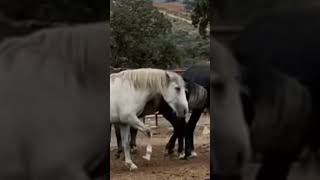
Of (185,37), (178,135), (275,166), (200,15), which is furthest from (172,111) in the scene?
(185,37)

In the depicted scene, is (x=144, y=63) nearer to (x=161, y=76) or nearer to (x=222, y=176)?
(x=161, y=76)

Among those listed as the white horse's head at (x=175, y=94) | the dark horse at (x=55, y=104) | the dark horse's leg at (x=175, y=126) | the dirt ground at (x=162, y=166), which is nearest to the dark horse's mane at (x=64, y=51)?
the dark horse at (x=55, y=104)

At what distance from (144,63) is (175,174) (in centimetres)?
459

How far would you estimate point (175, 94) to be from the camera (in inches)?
259

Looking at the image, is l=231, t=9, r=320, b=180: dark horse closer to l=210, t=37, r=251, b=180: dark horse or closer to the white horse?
l=210, t=37, r=251, b=180: dark horse

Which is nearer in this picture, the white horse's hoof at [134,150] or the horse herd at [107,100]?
the horse herd at [107,100]

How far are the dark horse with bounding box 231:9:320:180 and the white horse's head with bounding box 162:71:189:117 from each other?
3782mm

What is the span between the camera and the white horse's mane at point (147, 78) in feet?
20.7

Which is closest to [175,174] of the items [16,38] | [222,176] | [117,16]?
[222,176]

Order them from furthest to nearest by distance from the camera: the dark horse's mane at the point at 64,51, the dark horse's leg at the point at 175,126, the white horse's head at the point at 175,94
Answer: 1. the dark horse's leg at the point at 175,126
2. the white horse's head at the point at 175,94
3. the dark horse's mane at the point at 64,51

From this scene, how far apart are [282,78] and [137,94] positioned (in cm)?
391

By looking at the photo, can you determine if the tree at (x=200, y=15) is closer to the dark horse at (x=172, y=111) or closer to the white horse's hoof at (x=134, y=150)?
the dark horse at (x=172, y=111)

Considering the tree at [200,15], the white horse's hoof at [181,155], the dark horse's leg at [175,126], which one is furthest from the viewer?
the tree at [200,15]

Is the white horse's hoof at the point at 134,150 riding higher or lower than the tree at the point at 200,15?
lower
